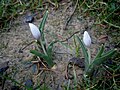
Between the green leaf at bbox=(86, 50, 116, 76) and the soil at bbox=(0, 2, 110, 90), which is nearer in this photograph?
the green leaf at bbox=(86, 50, 116, 76)

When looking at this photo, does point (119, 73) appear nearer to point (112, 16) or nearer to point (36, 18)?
point (112, 16)

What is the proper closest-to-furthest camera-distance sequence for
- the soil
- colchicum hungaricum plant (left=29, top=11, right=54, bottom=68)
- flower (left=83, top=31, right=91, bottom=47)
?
flower (left=83, top=31, right=91, bottom=47), colchicum hungaricum plant (left=29, top=11, right=54, bottom=68), the soil

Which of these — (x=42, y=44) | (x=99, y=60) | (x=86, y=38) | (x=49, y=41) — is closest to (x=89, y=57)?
(x=99, y=60)

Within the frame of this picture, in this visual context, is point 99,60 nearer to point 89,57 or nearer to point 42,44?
point 89,57

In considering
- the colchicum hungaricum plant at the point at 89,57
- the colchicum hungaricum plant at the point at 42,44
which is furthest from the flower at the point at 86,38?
the colchicum hungaricum plant at the point at 42,44

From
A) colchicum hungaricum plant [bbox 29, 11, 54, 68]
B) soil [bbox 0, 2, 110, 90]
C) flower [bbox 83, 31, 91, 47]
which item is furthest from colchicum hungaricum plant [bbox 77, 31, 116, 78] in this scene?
colchicum hungaricum plant [bbox 29, 11, 54, 68]

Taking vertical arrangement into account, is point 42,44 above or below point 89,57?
above

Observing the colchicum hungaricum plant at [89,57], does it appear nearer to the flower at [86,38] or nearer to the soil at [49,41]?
the flower at [86,38]

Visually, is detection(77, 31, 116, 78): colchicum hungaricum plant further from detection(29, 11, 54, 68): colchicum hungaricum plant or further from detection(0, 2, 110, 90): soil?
detection(29, 11, 54, 68): colchicum hungaricum plant

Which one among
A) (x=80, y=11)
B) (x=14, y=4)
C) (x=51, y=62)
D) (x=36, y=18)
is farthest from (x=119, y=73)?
(x=14, y=4)
